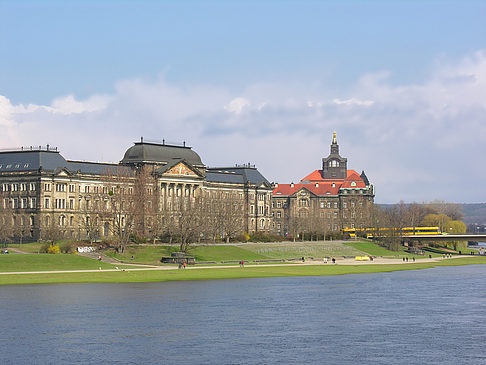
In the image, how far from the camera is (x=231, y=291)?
9788 cm

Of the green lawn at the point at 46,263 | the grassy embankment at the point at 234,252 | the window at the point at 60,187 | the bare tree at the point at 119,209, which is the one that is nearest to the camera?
the green lawn at the point at 46,263

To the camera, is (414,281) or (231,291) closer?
(231,291)

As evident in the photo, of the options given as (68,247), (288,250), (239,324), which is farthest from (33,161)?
(239,324)

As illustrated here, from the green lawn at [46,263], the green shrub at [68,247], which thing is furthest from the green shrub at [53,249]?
the green lawn at [46,263]

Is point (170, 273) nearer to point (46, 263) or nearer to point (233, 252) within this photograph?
point (46, 263)

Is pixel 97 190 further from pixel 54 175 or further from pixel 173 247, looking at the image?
pixel 173 247

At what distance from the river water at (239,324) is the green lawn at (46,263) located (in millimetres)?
24691

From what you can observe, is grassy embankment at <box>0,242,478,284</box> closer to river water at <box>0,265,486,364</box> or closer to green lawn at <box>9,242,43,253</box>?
green lawn at <box>9,242,43,253</box>

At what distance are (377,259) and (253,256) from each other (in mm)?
36918

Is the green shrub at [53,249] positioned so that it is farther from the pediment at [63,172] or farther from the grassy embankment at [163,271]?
the pediment at [63,172]

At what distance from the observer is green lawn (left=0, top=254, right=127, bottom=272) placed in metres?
125

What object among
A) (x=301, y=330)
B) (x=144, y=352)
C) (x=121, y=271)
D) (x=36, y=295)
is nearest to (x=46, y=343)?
(x=144, y=352)

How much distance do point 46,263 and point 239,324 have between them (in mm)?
67606

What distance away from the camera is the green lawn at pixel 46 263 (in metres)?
125
